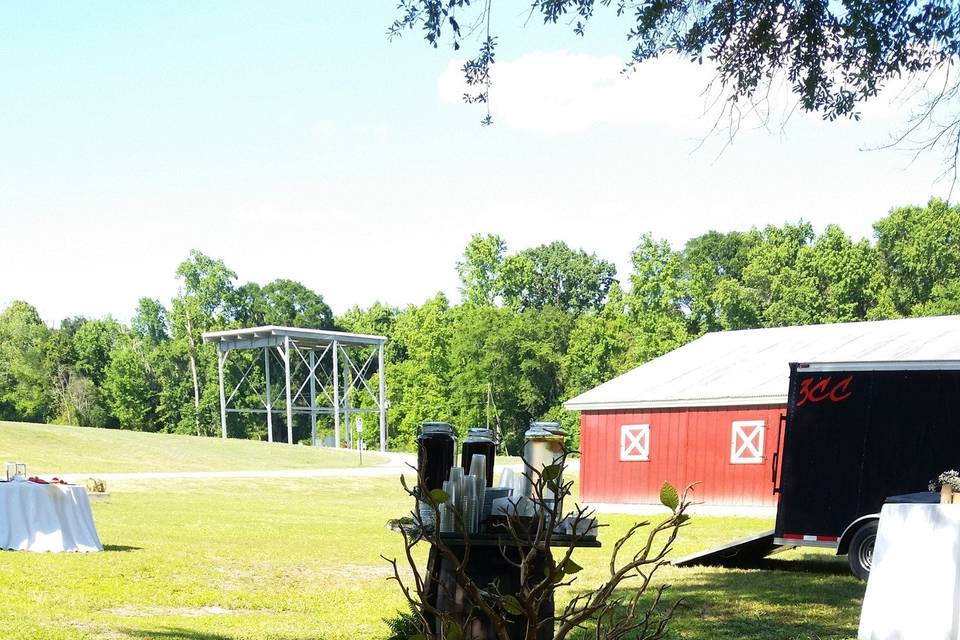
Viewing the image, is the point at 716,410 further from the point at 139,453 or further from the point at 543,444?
the point at 139,453

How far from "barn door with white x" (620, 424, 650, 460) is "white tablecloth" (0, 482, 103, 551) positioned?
14.7 meters

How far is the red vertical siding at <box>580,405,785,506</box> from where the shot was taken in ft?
77.9

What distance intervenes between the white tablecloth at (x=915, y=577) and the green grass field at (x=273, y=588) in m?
0.74

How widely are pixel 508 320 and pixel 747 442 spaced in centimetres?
3937

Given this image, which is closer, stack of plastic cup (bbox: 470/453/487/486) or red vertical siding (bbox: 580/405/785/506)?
stack of plastic cup (bbox: 470/453/487/486)

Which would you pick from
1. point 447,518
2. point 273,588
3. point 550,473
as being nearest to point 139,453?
point 273,588

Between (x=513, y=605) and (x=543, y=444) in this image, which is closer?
(x=513, y=605)

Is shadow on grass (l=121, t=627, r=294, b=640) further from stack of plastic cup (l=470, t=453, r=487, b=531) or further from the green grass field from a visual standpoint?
stack of plastic cup (l=470, t=453, r=487, b=531)

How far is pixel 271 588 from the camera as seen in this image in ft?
38.7

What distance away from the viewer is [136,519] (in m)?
20.8

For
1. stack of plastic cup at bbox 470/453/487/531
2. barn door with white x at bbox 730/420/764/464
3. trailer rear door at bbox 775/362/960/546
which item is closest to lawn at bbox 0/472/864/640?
trailer rear door at bbox 775/362/960/546

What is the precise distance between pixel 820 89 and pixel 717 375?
54.1 ft

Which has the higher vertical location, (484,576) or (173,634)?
(484,576)

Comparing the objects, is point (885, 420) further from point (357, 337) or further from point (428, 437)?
point (357, 337)
